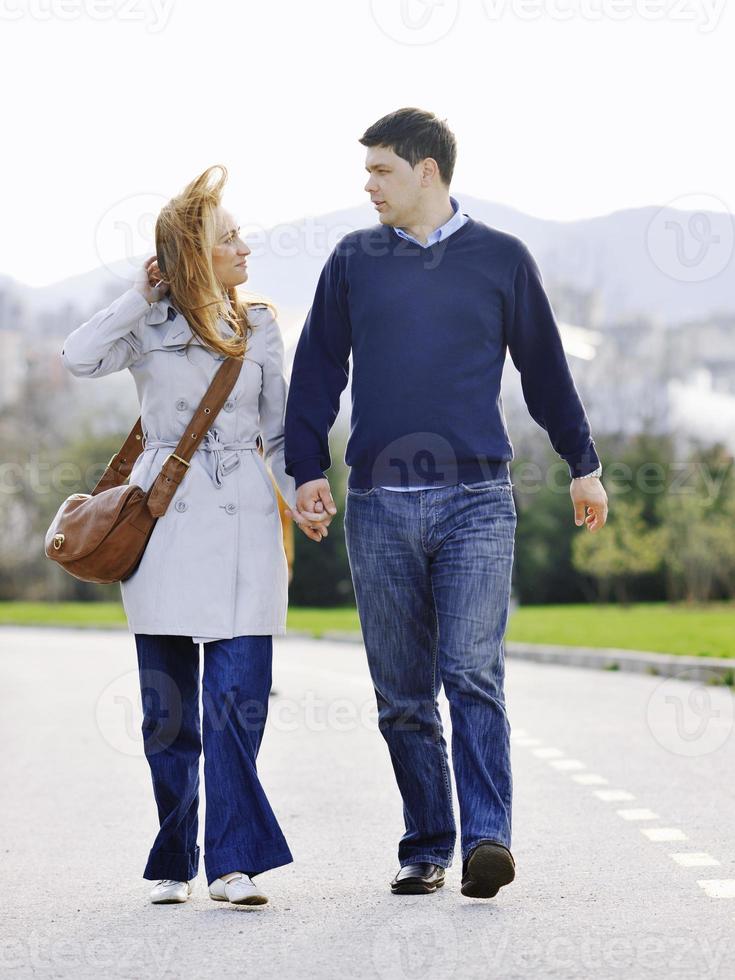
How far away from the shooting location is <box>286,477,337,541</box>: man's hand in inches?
192

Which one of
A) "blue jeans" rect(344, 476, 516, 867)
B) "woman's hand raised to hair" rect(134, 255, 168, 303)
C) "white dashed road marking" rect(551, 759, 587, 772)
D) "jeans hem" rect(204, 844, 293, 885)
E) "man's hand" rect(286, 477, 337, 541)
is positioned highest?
"woman's hand raised to hair" rect(134, 255, 168, 303)

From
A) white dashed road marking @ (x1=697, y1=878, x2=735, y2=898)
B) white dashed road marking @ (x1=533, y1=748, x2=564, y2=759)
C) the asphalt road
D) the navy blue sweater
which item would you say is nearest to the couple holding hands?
the navy blue sweater

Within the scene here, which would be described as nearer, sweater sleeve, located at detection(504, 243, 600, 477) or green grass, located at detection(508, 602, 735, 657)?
sweater sleeve, located at detection(504, 243, 600, 477)

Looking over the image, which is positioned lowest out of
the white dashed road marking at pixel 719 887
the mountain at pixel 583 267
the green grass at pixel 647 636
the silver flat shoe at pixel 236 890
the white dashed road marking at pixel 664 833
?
the green grass at pixel 647 636

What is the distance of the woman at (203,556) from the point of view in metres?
4.70

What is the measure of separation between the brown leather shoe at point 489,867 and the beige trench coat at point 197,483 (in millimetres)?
841

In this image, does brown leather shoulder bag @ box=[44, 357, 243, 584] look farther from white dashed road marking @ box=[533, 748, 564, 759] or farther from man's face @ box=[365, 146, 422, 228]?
white dashed road marking @ box=[533, 748, 564, 759]

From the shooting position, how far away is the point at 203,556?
4816mm

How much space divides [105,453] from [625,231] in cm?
8085

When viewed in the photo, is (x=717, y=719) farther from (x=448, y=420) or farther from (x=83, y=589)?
(x=83, y=589)

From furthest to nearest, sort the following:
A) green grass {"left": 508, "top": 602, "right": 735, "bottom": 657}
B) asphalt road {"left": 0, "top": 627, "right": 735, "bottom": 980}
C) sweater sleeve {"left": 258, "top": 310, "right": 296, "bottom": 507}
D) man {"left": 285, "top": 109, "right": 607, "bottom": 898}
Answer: green grass {"left": 508, "top": 602, "right": 735, "bottom": 657}, sweater sleeve {"left": 258, "top": 310, "right": 296, "bottom": 507}, man {"left": 285, "top": 109, "right": 607, "bottom": 898}, asphalt road {"left": 0, "top": 627, "right": 735, "bottom": 980}

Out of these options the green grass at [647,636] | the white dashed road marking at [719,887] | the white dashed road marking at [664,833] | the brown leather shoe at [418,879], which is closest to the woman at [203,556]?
the brown leather shoe at [418,879]

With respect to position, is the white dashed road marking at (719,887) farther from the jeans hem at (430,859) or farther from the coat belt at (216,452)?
the coat belt at (216,452)

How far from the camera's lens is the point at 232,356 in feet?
15.9
